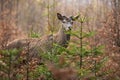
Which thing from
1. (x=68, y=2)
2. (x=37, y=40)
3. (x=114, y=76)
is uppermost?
(x=68, y=2)

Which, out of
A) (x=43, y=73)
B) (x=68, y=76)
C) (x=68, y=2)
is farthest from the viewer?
(x=68, y=2)

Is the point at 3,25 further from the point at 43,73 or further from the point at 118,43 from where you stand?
the point at 43,73

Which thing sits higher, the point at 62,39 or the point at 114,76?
the point at 62,39

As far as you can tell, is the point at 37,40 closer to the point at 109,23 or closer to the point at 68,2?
the point at 109,23

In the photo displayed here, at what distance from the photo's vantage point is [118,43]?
13297mm

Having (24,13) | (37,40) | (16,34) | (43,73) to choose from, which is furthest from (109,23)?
(24,13)

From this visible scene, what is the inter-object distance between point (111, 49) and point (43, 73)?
5.30 metres

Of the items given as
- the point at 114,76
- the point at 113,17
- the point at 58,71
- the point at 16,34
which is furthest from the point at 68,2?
the point at 58,71

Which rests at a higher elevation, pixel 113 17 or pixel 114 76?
pixel 113 17

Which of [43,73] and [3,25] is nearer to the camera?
[43,73]

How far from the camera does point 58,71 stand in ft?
13.9

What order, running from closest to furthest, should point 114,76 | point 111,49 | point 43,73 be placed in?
point 43,73
point 114,76
point 111,49

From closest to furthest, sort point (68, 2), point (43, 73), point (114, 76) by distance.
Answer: point (43, 73) → point (114, 76) → point (68, 2)

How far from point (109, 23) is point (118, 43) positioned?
3.46 feet
